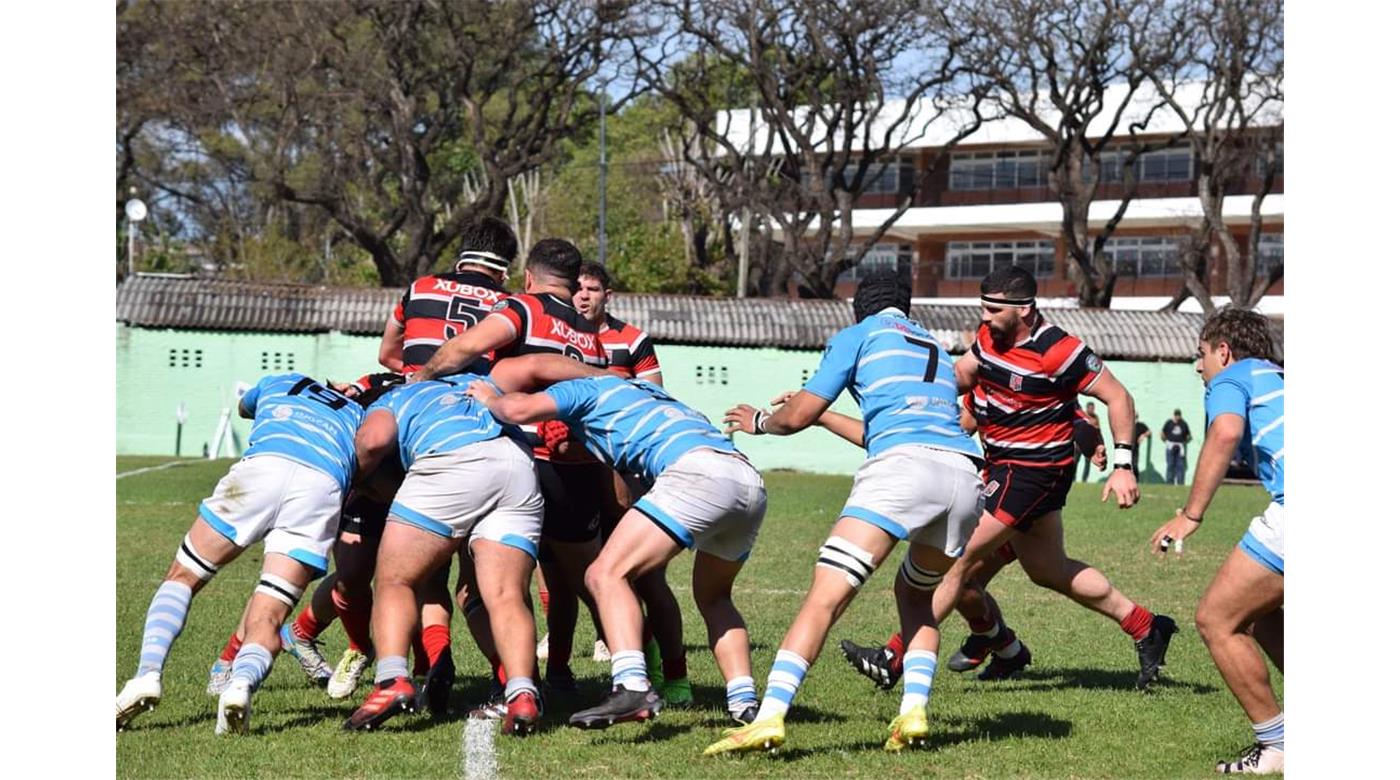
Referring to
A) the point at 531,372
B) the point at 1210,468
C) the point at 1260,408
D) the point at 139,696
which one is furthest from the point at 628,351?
the point at 1260,408

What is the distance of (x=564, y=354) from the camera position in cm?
746

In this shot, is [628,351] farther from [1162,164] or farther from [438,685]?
[1162,164]

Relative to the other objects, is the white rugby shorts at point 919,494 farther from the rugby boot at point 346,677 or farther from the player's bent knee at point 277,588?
the rugby boot at point 346,677

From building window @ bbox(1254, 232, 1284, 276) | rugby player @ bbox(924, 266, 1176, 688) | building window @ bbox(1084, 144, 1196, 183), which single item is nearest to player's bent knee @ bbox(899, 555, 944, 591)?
rugby player @ bbox(924, 266, 1176, 688)

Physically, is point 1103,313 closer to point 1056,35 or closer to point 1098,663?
point 1056,35

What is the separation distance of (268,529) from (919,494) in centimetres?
274

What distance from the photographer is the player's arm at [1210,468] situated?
650 cm

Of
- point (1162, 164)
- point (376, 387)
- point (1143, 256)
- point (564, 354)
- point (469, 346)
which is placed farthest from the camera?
point (1143, 256)

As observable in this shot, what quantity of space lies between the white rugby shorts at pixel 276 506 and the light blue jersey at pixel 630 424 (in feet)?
3.58

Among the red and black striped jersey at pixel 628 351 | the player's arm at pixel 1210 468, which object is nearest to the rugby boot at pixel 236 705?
the red and black striped jersey at pixel 628 351

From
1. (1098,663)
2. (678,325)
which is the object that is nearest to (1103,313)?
(678,325)

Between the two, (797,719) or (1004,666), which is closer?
(797,719)

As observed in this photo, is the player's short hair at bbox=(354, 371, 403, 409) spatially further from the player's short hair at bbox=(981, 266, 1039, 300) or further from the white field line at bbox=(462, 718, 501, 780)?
the player's short hair at bbox=(981, 266, 1039, 300)

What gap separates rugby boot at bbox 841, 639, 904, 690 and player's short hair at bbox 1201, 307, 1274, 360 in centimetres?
237
